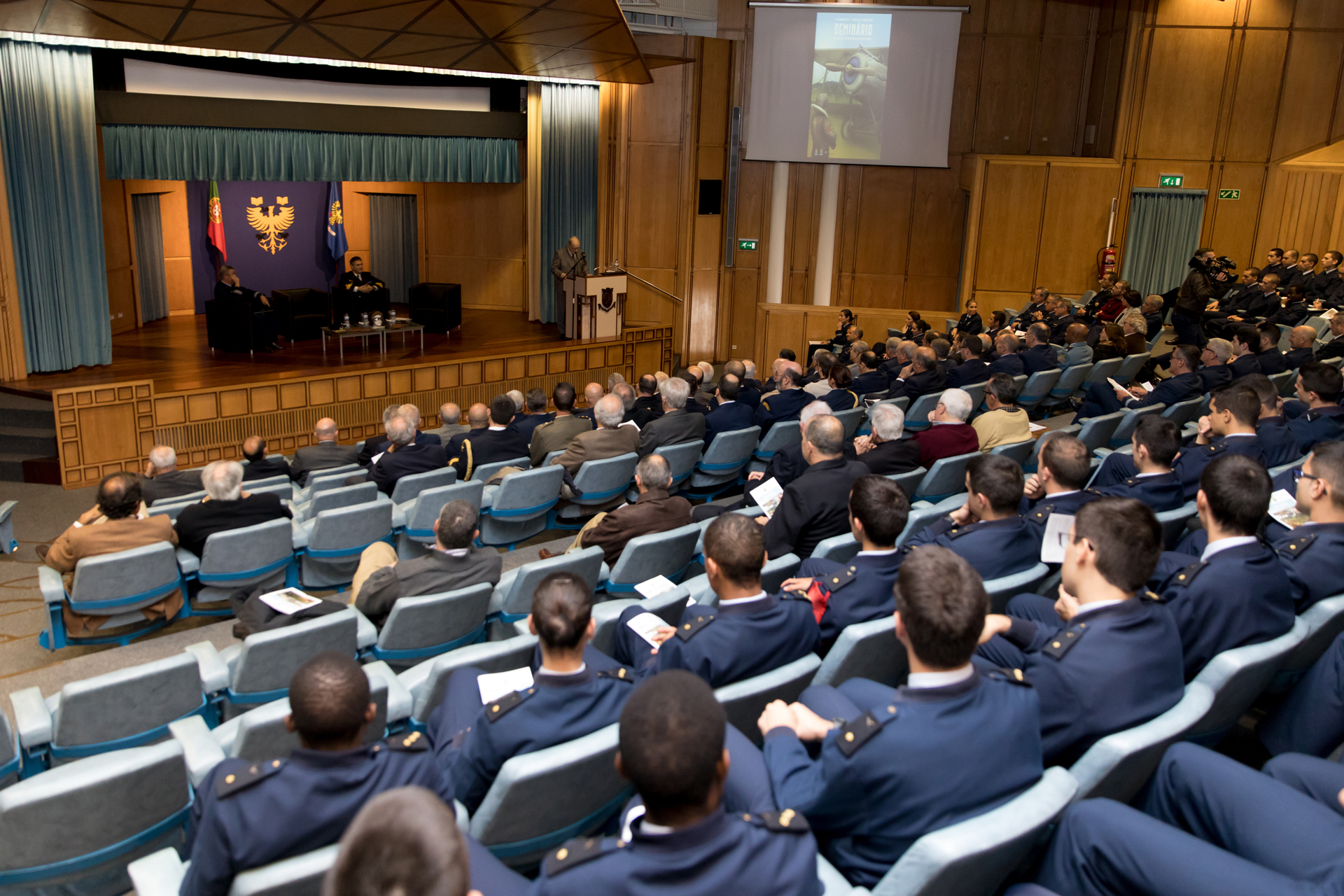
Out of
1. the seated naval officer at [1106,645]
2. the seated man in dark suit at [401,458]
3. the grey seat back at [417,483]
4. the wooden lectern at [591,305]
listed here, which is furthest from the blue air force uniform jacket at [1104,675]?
the wooden lectern at [591,305]

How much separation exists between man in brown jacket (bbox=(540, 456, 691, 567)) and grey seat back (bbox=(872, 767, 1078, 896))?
288 cm

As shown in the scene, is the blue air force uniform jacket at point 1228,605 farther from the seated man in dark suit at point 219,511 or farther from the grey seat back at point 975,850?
the seated man in dark suit at point 219,511

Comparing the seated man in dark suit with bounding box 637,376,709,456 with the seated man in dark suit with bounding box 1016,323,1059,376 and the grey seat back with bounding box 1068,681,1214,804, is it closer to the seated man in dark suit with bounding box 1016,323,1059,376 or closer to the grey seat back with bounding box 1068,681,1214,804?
the seated man in dark suit with bounding box 1016,323,1059,376

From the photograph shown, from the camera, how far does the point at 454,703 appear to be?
280cm

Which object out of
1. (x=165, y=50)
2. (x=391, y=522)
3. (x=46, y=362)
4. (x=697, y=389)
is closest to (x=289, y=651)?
(x=391, y=522)

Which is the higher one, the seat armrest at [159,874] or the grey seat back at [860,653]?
the grey seat back at [860,653]

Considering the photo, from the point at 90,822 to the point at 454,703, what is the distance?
0.97 metres

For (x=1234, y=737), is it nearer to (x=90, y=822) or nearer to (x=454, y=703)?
(x=454, y=703)

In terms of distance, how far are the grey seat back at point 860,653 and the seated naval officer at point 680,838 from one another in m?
1.13

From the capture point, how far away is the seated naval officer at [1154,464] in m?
4.24

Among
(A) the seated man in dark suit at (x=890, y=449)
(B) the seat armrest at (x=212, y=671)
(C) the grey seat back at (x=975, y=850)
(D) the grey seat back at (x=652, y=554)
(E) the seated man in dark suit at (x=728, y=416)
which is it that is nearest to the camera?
(C) the grey seat back at (x=975, y=850)

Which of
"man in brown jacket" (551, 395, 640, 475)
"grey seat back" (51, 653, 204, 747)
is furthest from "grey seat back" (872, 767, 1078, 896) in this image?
"man in brown jacket" (551, 395, 640, 475)

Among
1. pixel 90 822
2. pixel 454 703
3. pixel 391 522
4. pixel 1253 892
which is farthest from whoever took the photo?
pixel 391 522

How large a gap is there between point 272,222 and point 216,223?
96 centimetres
